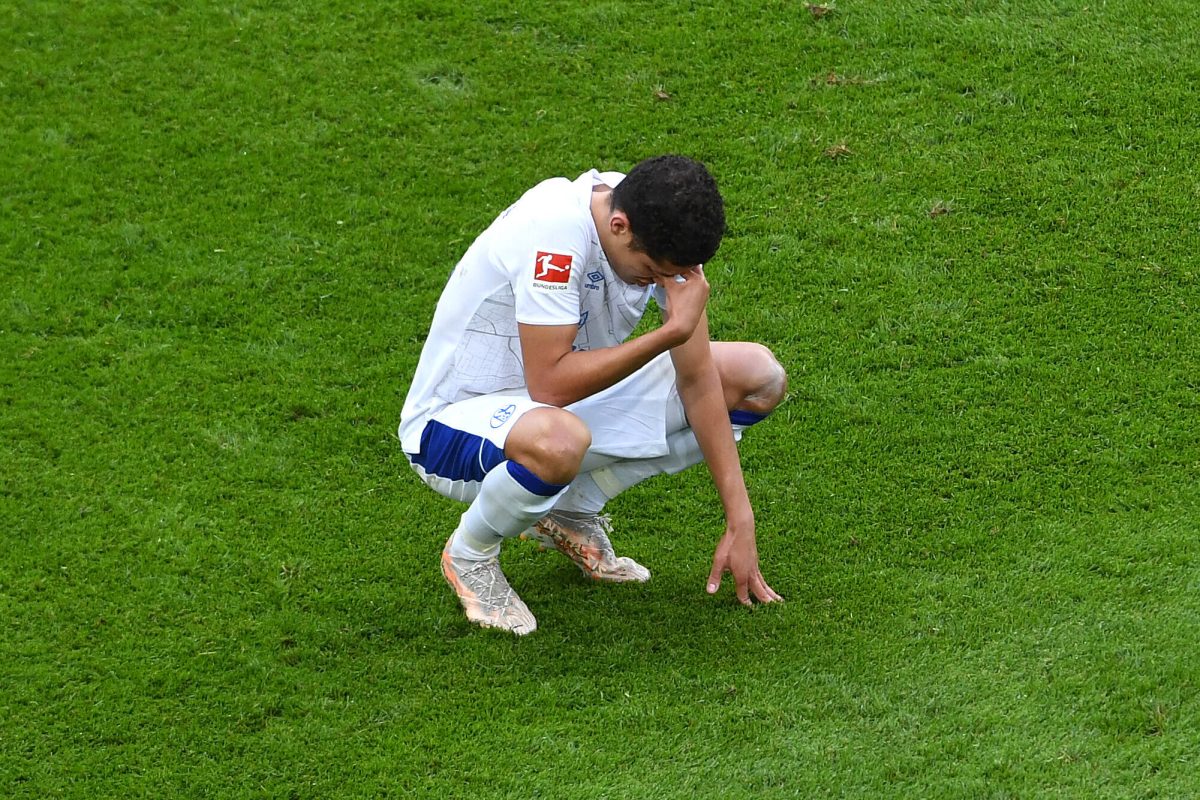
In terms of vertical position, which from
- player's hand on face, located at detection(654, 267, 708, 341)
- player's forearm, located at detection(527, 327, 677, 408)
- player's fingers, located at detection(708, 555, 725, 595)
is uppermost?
player's hand on face, located at detection(654, 267, 708, 341)

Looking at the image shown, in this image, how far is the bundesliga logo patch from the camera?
3160mm

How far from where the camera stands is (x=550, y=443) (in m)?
3.18

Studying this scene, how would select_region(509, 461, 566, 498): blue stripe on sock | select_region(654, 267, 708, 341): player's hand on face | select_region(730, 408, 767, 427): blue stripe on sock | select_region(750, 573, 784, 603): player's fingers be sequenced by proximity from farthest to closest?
select_region(730, 408, 767, 427): blue stripe on sock < select_region(750, 573, 784, 603): player's fingers < select_region(509, 461, 566, 498): blue stripe on sock < select_region(654, 267, 708, 341): player's hand on face

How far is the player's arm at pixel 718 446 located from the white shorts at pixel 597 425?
7 cm

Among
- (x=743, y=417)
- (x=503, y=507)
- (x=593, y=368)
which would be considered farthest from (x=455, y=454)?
(x=743, y=417)

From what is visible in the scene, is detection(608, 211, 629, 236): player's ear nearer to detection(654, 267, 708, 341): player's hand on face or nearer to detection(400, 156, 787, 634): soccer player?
detection(400, 156, 787, 634): soccer player

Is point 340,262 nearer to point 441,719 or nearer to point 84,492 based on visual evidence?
point 84,492

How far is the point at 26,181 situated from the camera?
570 centimetres

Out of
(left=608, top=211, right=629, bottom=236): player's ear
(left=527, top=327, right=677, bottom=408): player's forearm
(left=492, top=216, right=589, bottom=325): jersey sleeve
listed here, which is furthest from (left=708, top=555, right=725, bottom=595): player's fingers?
(left=608, top=211, right=629, bottom=236): player's ear

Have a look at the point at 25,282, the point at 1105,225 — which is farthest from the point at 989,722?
the point at 25,282

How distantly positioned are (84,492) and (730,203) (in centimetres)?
269

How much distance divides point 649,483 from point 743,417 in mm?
A: 686

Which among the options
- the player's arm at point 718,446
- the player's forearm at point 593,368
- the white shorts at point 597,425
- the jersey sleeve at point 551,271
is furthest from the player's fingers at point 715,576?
the jersey sleeve at point 551,271

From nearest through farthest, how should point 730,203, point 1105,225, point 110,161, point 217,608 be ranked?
point 217,608 → point 1105,225 → point 730,203 → point 110,161
